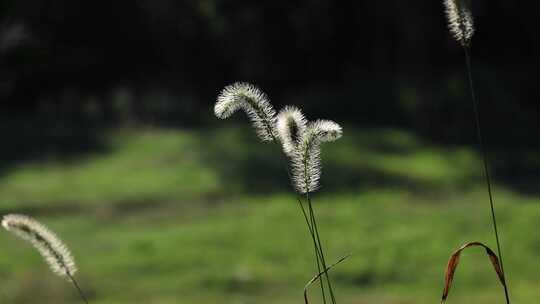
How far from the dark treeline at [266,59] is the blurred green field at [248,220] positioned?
5.77 feet

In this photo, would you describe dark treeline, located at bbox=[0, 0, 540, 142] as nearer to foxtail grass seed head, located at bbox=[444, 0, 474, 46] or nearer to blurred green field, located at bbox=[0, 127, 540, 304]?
blurred green field, located at bbox=[0, 127, 540, 304]

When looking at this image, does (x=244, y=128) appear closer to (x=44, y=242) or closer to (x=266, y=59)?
(x=266, y=59)

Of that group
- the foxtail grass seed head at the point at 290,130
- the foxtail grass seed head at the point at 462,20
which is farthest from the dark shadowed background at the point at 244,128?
the foxtail grass seed head at the point at 462,20

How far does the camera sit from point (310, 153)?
9.05ft

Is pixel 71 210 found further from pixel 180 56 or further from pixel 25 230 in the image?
pixel 25 230

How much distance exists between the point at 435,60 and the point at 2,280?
13094mm

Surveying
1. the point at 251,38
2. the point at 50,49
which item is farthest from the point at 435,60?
the point at 50,49

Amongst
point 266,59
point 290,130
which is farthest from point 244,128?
point 290,130

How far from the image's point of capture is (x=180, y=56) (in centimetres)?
2377

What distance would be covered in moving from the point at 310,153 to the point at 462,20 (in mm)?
562

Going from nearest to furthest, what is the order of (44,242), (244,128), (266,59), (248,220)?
(44,242), (248,220), (244,128), (266,59)

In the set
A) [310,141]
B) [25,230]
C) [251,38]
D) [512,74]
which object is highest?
[251,38]

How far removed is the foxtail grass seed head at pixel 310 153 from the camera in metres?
Result: 2.74

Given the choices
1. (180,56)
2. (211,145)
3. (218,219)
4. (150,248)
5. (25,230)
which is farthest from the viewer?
(180,56)
